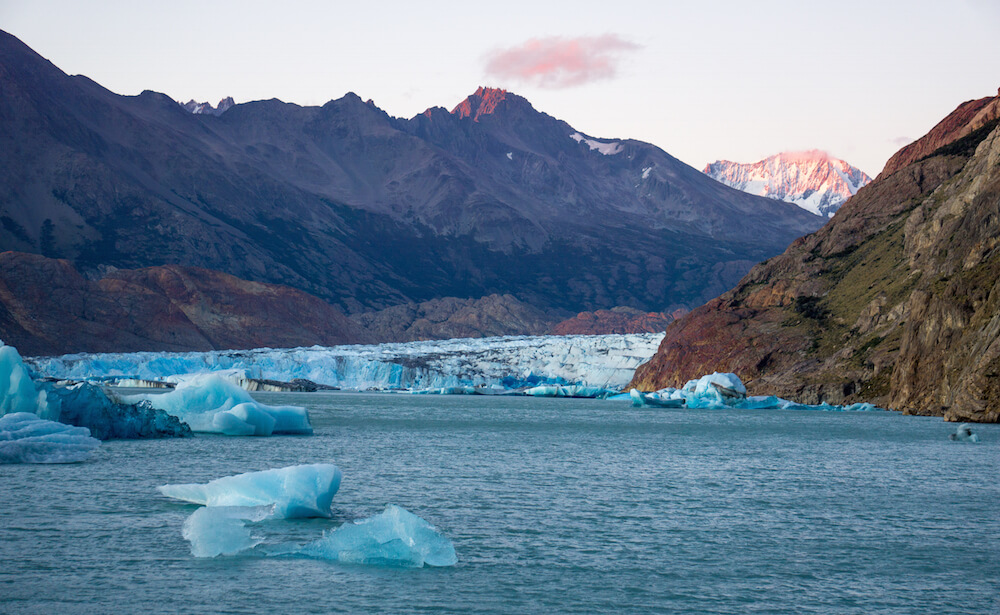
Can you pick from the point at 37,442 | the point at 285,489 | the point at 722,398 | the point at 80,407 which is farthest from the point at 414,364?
the point at 285,489

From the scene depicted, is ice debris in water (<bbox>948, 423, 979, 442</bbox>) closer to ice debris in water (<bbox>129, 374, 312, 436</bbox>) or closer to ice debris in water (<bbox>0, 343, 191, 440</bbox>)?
ice debris in water (<bbox>129, 374, 312, 436</bbox>)

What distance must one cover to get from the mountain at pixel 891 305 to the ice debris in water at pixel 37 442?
50.3 meters

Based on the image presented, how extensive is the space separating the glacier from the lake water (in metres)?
103

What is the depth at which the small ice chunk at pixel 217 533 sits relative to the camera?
20562mm

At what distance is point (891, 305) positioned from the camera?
99.8 metres

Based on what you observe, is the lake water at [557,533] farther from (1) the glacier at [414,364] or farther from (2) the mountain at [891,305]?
(1) the glacier at [414,364]

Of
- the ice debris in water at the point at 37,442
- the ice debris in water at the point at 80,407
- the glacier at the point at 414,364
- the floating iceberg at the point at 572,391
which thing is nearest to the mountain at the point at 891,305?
the floating iceberg at the point at 572,391

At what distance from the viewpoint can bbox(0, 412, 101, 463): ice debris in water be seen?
34966 mm

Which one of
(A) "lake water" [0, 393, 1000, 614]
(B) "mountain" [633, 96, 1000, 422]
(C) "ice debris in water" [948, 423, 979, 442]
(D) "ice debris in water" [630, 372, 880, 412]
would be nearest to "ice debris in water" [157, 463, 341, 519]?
(A) "lake water" [0, 393, 1000, 614]

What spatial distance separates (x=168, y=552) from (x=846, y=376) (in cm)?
Result: 8686

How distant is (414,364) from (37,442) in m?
126

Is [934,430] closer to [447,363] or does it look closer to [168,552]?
[168,552]

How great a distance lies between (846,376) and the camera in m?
97.8

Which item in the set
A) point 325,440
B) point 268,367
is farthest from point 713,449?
point 268,367
